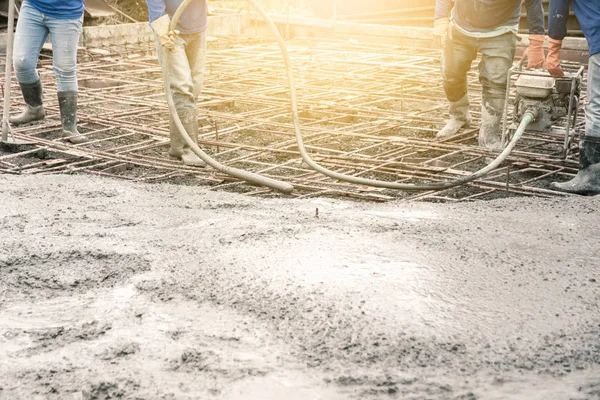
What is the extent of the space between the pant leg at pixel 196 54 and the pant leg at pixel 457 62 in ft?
6.83

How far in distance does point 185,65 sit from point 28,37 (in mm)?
1541

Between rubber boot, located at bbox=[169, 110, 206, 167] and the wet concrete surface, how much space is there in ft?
4.19

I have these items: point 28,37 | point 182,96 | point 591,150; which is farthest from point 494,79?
point 28,37

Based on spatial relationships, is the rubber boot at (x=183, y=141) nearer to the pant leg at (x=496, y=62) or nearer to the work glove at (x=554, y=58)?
the pant leg at (x=496, y=62)

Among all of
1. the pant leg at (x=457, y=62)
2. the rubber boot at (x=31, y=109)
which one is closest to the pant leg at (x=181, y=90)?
the rubber boot at (x=31, y=109)

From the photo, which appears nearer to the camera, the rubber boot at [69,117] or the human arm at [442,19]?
the rubber boot at [69,117]

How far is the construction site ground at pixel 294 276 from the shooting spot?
110 inches

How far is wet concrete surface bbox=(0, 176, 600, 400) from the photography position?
277 cm

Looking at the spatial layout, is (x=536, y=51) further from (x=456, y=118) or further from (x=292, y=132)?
(x=292, y=132)

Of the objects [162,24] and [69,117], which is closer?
[162,24]

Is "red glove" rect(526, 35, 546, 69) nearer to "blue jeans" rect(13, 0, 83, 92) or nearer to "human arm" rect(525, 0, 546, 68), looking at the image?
"human arm" rect(525, 0, 546, 68)

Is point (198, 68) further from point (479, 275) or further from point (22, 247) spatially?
point (479, 275)

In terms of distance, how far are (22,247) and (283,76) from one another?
6.21 metres

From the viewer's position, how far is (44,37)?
6.61m
